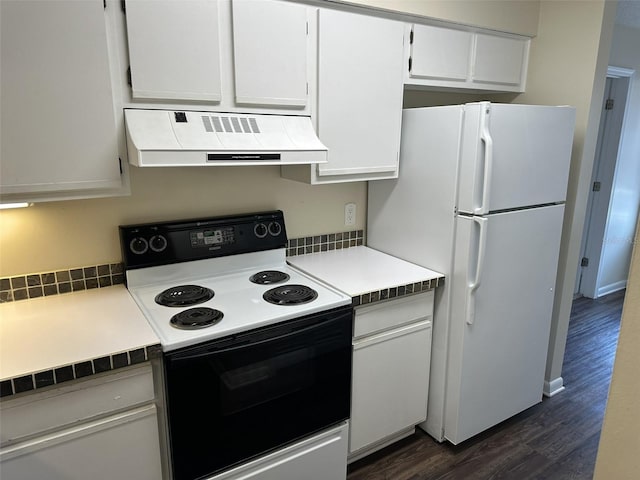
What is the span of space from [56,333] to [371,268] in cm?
137

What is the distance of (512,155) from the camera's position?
2.05m

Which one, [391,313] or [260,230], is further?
[260,230]

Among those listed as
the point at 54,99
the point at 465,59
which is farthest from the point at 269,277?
the point at 465,59

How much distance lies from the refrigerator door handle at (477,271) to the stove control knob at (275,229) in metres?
0.94

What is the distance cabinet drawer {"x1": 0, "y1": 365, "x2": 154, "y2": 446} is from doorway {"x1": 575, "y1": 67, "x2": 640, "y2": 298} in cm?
425

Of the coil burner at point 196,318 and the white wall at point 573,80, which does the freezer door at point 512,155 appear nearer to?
the white wall at point 573,80

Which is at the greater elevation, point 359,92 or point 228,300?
point 359,92

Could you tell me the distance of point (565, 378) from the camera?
2961 mm

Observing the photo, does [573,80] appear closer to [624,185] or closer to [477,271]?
[477,271]

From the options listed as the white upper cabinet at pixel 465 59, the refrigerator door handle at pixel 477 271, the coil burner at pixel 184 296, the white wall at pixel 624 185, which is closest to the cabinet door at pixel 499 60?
the white upper cabinet at pixel 465 59

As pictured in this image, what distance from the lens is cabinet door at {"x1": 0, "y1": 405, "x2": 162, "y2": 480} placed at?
1.31 meters

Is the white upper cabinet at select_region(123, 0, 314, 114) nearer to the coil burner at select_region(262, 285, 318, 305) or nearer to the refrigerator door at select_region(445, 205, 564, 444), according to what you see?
the coil burner at select_region(262, 285, 318, 305)

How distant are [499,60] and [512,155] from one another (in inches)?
30.2

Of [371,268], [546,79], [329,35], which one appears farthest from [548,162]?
[329,35]
